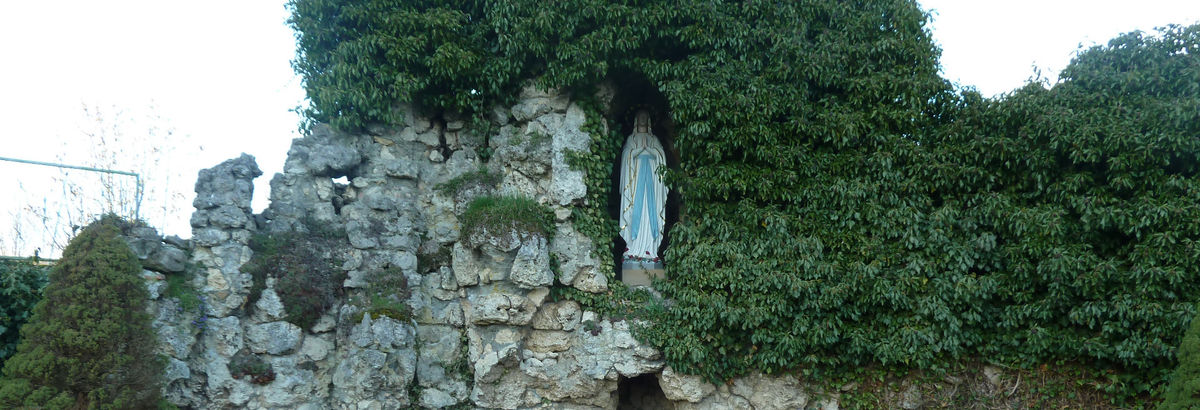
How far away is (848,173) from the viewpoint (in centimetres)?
973

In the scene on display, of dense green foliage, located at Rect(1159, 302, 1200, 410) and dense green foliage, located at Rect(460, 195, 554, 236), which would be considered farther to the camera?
dense green foliage, located at Rect(460, 195, 554, 236)

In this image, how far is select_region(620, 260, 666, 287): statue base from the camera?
435 inches

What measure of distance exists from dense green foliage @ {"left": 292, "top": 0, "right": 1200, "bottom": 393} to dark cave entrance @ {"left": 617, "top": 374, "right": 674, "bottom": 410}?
2.10m

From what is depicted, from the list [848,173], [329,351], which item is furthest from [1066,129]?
[329,351]

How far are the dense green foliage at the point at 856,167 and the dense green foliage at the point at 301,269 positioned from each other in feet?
5.91

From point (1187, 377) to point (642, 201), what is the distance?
23.0ft

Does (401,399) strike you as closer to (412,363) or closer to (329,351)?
(412,363)

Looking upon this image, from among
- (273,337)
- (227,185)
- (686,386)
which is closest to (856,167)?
(686,386)

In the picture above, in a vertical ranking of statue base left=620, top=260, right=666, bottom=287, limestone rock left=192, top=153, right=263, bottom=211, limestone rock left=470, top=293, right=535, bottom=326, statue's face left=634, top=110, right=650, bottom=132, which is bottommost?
limestone rock left=470, top=293, right=535, bottom=326

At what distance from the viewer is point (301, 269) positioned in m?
9.83

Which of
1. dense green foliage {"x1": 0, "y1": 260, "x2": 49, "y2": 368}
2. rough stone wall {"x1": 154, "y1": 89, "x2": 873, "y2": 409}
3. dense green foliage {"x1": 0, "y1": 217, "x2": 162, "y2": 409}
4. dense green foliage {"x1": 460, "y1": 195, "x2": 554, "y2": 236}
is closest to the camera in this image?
dense green foliage {"x1": 0, "y1": 217, "x2": 162, "y2": 409}

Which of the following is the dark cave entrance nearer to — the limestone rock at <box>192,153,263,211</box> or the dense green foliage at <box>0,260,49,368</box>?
the limestone rock at <box>192,153,263,211</box>

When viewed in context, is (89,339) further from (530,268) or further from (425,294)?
(530,268)

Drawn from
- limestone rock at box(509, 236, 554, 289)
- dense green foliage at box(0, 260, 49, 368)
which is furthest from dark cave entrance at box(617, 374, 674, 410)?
dense green foliage at box(0, 260, 49, 368)
